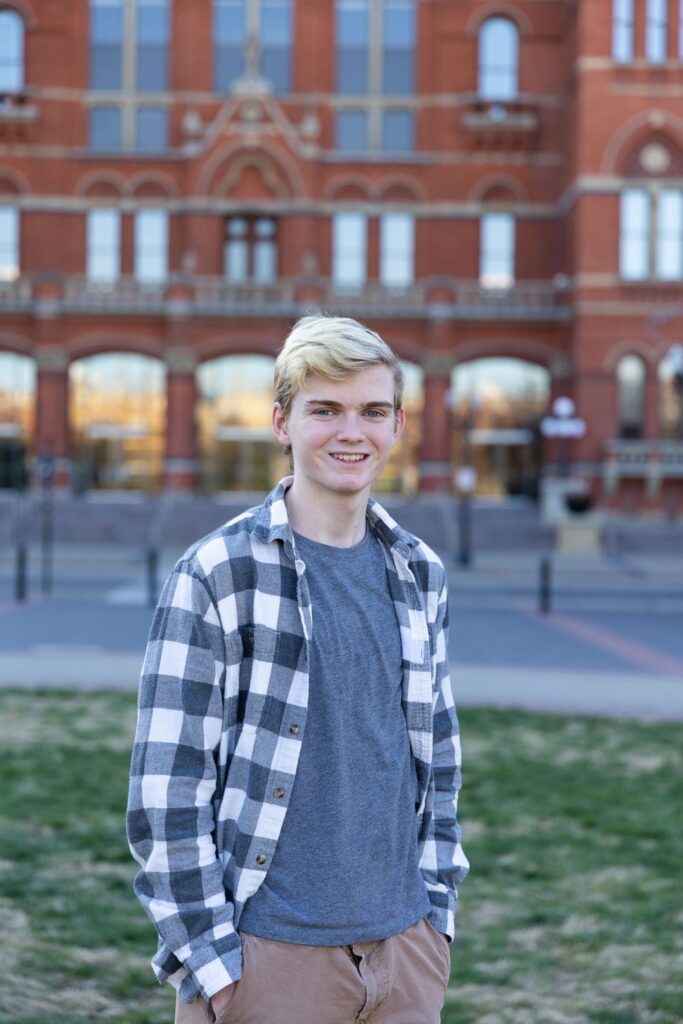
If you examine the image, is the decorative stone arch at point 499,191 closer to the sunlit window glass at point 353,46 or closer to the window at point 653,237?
the window at point 653,237

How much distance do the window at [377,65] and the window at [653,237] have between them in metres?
9.12

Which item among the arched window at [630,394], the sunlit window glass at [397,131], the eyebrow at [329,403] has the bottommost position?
the eyebrow at [329,403]

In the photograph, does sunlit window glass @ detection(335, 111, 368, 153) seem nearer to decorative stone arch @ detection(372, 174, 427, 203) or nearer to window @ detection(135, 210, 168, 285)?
decorative stone arch @ detection(372, 174, 427, 203)

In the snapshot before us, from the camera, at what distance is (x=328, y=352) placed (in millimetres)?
2717

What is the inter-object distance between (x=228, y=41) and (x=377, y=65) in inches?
217

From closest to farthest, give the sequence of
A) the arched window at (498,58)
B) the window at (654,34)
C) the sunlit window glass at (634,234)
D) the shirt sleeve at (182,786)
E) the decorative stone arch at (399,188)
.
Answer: the shirt sleeve at (182,786) → the window at (654,34) → the sunlit window glass at (634,234) → the arched window at (498,58) → the decorative stone arch at (399,188)

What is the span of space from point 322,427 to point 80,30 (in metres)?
45.4

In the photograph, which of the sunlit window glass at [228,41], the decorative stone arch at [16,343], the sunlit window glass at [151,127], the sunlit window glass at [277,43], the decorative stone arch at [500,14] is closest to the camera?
the decorative stone arch at [16,343]

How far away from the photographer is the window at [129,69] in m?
43.7

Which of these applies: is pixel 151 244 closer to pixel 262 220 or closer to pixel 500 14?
pixel 262 220

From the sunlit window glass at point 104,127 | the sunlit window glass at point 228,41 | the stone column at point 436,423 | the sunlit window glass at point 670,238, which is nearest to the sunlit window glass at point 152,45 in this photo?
the sunlit window glass at point 104,127

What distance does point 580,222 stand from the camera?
39531mm

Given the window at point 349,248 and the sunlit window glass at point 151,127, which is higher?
the sunlit window glass at point 151,127

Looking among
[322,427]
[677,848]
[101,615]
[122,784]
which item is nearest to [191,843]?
[322,427]
